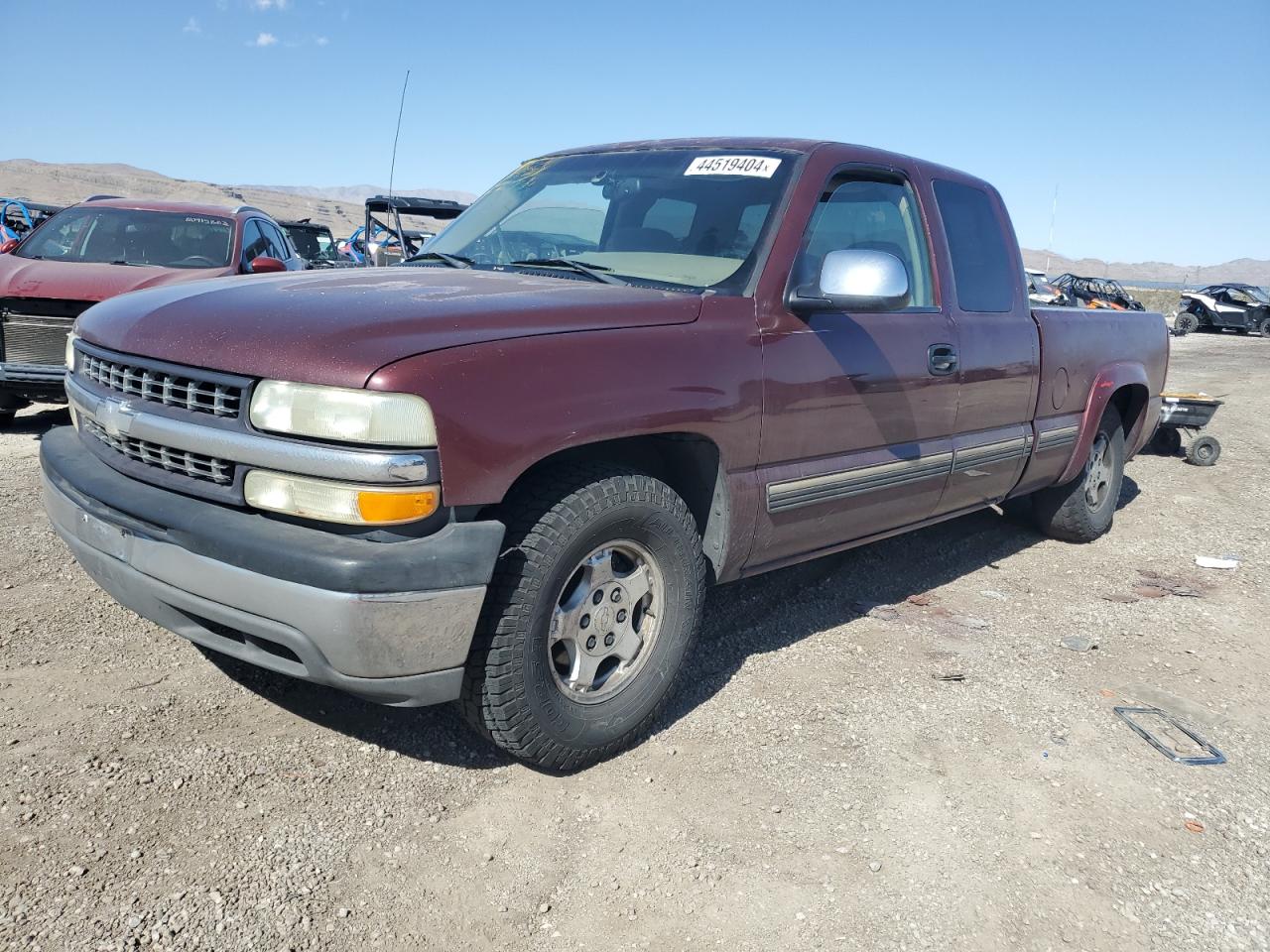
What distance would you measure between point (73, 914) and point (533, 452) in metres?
1.45

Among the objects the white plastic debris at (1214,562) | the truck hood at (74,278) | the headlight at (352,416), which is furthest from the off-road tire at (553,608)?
the truck hood at (74,278)

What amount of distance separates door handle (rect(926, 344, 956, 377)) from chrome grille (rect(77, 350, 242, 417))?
2585 mm

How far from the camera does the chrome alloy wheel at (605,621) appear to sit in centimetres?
277

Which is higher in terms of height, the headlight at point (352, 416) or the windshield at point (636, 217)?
the windshield at point (636, 217)

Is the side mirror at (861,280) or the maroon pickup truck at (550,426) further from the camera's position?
the side mirror at (861,280)

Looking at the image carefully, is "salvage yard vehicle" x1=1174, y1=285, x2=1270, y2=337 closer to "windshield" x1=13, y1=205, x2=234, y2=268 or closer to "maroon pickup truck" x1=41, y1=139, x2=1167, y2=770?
"windshield" x1=13, y1=205, x2=234, y2=268

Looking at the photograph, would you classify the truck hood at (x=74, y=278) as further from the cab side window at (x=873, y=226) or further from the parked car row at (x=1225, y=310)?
the parked car row at (x=1225, y=310)

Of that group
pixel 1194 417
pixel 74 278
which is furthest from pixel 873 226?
pixel 1194 417

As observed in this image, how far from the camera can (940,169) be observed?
4.26m

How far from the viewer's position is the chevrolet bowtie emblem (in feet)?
8.59

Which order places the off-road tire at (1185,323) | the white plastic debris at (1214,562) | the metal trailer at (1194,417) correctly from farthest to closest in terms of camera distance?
1. the off-road tire at (1185,323)
2. the metal trailer at (1194,417)
3. the white plastic debris at (1214,562)

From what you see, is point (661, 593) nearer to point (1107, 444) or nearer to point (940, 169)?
point (940, 169)

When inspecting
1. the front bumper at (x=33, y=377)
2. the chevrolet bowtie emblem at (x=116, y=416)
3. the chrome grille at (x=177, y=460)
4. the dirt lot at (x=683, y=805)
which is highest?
the chevrolet bowtie emblem at (x=116, y=416)

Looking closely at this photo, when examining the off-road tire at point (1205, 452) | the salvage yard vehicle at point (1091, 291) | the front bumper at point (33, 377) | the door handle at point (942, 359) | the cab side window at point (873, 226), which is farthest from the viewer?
the salvage yard vehicle at point (1091, 291)
